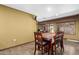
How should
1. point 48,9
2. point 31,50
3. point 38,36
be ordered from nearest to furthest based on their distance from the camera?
point 48,9 → point 31,50 → point 38,36

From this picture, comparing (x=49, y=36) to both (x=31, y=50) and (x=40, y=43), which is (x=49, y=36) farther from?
(x=31, y=50)

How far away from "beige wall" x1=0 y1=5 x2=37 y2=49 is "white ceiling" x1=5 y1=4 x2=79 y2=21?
0.50 feet

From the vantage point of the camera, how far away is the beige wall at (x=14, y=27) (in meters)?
2.21

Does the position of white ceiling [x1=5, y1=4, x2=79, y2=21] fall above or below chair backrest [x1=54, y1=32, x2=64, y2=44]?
above

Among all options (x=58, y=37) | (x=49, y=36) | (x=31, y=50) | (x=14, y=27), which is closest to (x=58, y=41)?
(x=58, y=37)

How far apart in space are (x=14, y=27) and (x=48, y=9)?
0.93 m

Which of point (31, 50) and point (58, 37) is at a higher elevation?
point (58, 37)

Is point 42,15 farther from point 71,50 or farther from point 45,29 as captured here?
point 71,50

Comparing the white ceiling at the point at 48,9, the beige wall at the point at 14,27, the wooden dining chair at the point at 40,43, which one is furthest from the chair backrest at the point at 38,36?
the white ceiling at the point at 48,9

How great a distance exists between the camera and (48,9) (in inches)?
85.7

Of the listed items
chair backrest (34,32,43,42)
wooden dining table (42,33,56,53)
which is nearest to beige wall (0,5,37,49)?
chair backrest (34,32,43,42)

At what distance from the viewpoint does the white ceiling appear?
203 centimetres

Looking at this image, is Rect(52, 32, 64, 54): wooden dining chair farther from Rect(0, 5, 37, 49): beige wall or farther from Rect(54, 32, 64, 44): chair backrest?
Rect(0, 5, 37, 49): beige wall
